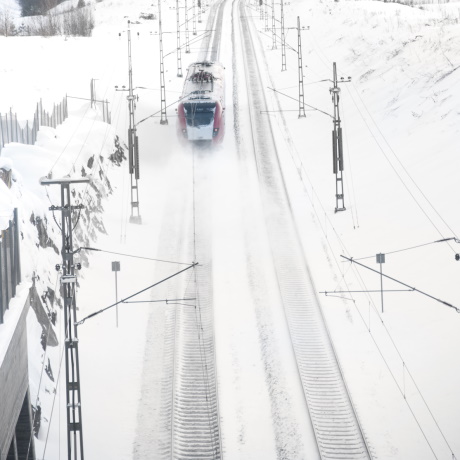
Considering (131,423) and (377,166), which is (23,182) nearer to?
(131,423)

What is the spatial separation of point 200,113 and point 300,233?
43.6 feet

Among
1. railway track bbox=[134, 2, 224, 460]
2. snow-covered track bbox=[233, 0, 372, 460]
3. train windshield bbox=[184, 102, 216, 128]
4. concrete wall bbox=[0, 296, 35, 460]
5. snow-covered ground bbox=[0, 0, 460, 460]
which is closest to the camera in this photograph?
concrete wall bbox=[0, 296, 35, 460]

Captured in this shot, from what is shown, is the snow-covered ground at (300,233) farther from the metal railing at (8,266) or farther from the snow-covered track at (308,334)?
the metal railing at (8,266)

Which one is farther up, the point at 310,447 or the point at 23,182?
the point at 23,182

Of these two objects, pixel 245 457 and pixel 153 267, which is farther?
pixel 153 267

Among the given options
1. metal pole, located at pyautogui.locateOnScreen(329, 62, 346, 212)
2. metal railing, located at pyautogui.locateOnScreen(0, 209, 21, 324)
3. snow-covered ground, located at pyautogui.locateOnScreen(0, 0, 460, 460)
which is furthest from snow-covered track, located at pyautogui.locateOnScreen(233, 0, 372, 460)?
metal railing, located at pyautogui.locateOnScreen(0, 209, 21, 324)

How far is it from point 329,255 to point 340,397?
12511mm

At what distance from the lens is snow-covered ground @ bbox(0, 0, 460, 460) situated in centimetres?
2720

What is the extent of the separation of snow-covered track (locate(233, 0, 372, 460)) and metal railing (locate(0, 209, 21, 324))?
890 centimetres

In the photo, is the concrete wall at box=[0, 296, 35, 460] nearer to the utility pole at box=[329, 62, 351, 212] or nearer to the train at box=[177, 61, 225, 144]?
the utility pole at box=[329, 62, 351, 212]

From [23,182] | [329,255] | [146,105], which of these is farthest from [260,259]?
[146,105]

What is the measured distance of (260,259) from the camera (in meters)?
39.3

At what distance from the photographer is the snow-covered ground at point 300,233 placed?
27203 mm

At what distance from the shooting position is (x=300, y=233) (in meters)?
42.4
